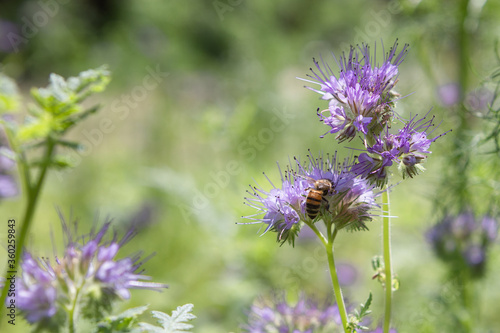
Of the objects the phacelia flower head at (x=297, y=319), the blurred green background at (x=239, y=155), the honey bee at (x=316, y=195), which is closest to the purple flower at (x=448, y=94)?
the blurred green background at (x=239, y=155)

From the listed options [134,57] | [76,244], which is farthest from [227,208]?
[134,57]

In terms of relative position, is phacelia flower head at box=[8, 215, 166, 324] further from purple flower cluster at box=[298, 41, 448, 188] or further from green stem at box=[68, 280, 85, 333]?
purple flower cluster at box=[298, 41, 448, 188]

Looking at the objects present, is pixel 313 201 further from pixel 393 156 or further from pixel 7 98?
pixel 7 98

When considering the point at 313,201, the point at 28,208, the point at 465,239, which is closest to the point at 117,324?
the point at 28,208

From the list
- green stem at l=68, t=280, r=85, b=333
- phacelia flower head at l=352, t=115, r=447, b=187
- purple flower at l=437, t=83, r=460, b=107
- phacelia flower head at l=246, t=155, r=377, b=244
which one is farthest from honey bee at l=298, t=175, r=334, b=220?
purple flower at l=437, t=83, r=460, b=107

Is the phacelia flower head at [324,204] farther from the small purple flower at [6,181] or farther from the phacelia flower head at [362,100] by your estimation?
the small purple flower at [6,181]

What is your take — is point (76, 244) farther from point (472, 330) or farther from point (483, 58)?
point (483, 58)
